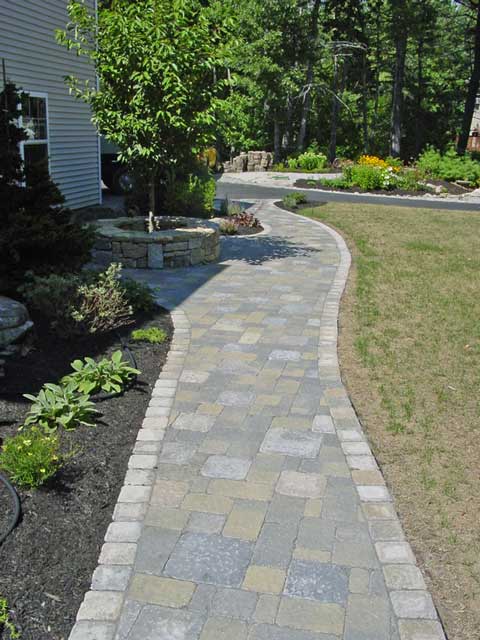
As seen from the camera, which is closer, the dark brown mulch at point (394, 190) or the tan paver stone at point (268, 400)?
the tan paver stone at point (268, 400)

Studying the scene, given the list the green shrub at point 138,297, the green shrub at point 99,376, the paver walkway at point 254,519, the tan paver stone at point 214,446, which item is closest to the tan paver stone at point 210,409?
the paver walkway at point 254,519

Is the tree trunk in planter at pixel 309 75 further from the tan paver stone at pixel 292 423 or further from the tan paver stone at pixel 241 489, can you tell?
the tan paver stone at pixel 241 489

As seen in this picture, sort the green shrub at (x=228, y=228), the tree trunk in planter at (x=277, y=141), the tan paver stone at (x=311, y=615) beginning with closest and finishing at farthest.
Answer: the tan paver stone at (x=311, y=615), the green shrub at (x=228, y=228), the tree trunk in planter at (x=277, y=141)

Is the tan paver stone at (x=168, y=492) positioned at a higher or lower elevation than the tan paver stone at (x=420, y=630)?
lower

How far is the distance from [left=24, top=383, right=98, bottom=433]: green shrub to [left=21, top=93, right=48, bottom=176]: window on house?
830cm

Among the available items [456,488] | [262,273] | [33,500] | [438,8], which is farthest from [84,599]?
[438,8]

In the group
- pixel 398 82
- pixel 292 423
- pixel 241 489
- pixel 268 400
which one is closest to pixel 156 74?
pixel 268 400

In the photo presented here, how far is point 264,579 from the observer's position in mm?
3006

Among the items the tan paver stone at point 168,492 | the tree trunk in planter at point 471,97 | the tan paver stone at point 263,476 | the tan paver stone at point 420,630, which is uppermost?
the tree trunk in planter at point 471,97

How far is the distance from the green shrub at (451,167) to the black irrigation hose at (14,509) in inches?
916

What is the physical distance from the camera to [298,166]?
29.7 metres

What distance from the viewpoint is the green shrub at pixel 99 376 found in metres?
4.89

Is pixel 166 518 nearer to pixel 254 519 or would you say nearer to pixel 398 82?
pixel 254 519

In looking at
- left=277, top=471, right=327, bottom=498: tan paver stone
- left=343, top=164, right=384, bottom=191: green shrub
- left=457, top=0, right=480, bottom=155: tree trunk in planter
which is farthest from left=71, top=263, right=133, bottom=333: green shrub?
left=457, top=0, right=480, bottom=155: tree trunk in planter
